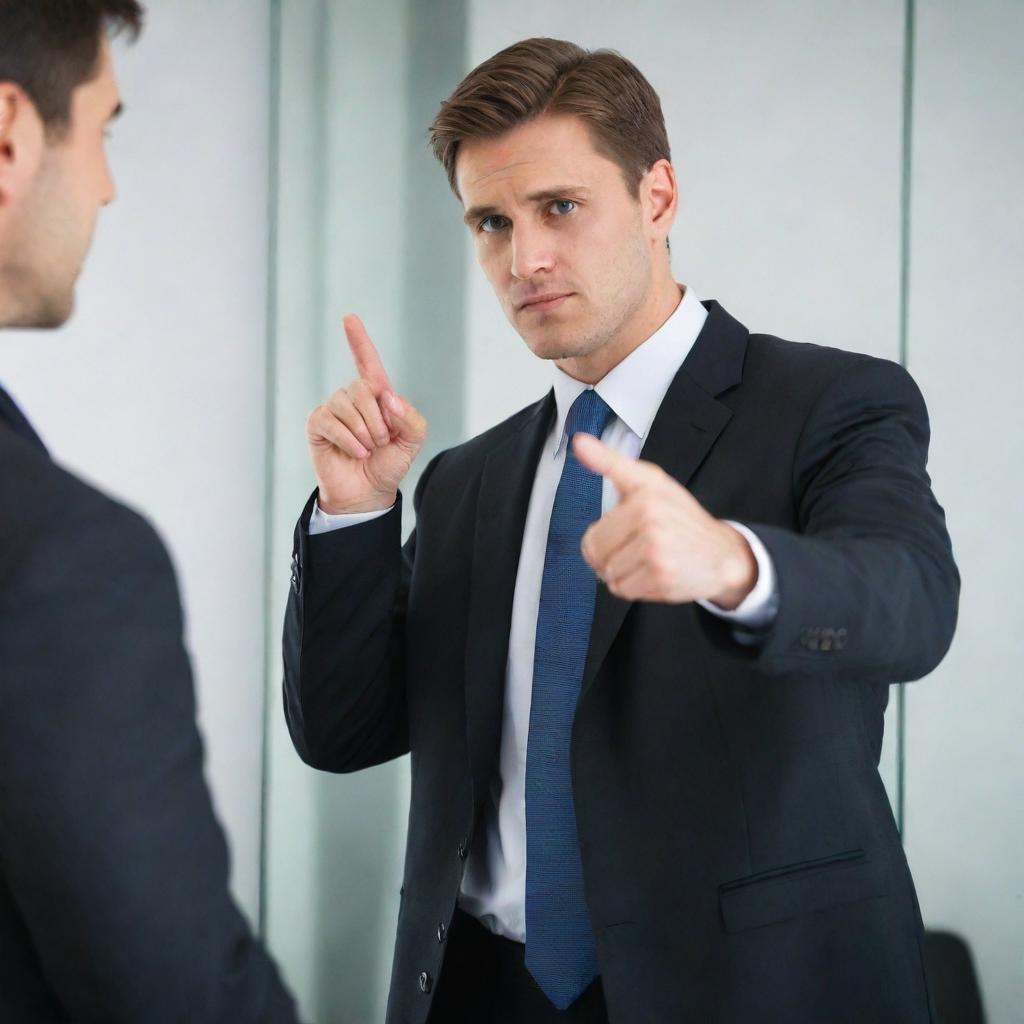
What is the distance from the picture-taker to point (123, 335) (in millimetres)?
2422

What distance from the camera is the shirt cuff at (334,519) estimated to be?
1.61 m

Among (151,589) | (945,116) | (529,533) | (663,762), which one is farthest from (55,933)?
(945,116)

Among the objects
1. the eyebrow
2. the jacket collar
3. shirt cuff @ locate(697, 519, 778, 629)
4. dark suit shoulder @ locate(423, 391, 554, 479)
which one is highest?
the eyebrow

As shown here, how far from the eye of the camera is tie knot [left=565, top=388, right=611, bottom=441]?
5.22 ft

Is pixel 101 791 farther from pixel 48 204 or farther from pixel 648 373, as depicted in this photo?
pixel 648 373

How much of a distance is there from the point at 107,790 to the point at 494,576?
858mm

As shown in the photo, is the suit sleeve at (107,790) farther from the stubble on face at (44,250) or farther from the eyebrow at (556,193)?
the eyebrow at (556,193)

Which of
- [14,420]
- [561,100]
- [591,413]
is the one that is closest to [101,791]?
[14,420]

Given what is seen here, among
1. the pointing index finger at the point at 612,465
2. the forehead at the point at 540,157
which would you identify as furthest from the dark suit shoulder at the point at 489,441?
the pointing index finger at the point at 612,465

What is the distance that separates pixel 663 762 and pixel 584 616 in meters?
0.21

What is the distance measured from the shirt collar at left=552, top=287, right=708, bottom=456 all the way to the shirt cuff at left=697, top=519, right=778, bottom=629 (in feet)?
1.70

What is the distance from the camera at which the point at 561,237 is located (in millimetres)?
1619

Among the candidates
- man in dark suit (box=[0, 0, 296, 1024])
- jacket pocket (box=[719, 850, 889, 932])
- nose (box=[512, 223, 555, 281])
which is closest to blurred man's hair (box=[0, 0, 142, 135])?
man in dark suit (box=[0, 0, 296, 1024])

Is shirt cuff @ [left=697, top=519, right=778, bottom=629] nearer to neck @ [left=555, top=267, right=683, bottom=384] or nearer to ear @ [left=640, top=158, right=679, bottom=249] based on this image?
neck @ [left=555, top=267, right=683, bottom=384]
